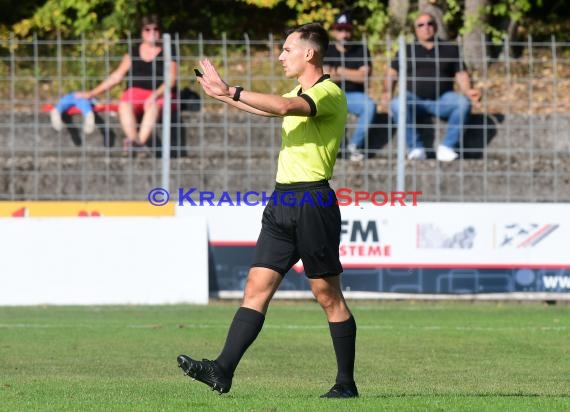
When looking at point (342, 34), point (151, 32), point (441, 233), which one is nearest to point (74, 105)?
point (151, 32)

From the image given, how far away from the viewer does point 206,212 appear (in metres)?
16.6

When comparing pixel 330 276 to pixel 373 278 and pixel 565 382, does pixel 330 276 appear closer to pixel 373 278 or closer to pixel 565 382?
pixel 565 382

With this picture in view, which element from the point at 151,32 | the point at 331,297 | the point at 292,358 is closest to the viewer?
the point at 331,297

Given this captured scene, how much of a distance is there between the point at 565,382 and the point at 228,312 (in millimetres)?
6418

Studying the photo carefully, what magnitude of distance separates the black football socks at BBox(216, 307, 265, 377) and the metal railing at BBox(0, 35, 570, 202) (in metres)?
9.10

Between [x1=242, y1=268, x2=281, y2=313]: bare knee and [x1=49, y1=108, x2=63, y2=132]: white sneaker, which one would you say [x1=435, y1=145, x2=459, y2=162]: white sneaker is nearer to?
[x1=49, y1=108, x2=63, y2=132]: white sneaker

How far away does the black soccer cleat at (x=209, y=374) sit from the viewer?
24.7ft

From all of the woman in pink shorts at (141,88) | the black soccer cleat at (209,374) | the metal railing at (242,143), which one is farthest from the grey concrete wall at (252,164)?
the black soccer cleat at (209,374)

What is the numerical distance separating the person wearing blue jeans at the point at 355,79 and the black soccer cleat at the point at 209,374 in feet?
31.3

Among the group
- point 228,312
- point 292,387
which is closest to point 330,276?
point 292,387

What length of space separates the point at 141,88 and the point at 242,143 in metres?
1.39

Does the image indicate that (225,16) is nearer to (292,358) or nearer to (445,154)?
(445,154)

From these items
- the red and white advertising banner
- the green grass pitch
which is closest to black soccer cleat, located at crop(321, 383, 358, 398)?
the green grass pitch

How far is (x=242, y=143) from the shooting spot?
17.3 metres
